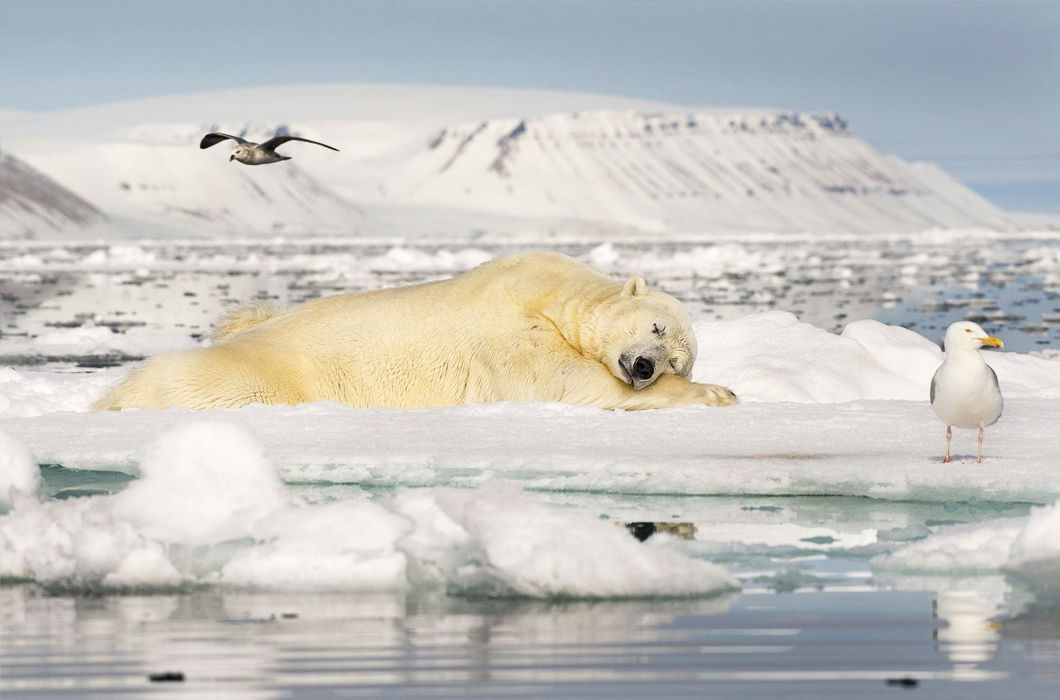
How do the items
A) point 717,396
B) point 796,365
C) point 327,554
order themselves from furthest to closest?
point 796,365, point 717,396, point 327,554

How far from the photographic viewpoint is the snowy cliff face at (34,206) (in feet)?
400

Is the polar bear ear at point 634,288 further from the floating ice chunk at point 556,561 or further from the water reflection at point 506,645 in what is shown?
the water reflection at point 506,645

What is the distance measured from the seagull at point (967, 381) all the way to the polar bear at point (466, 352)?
6.83 ft

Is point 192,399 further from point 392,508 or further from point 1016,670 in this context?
point 1016,670

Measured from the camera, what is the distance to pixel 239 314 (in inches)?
359

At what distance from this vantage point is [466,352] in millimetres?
8203

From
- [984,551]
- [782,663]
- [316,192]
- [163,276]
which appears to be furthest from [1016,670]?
[316,192]

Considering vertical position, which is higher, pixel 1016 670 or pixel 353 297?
pixel 353 297

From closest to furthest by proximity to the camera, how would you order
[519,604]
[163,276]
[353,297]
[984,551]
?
[519,604] < [984,551] < [353,297] < [163,276]

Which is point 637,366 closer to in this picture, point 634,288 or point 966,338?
point 634,288

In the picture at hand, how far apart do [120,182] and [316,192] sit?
90.7 feet

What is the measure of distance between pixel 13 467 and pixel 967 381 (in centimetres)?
364

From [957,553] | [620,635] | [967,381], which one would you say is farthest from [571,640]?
[967,381]

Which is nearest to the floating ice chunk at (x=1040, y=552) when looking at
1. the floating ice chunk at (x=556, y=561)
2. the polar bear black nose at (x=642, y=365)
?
the floating ice chunk at (x=556, y=561)
